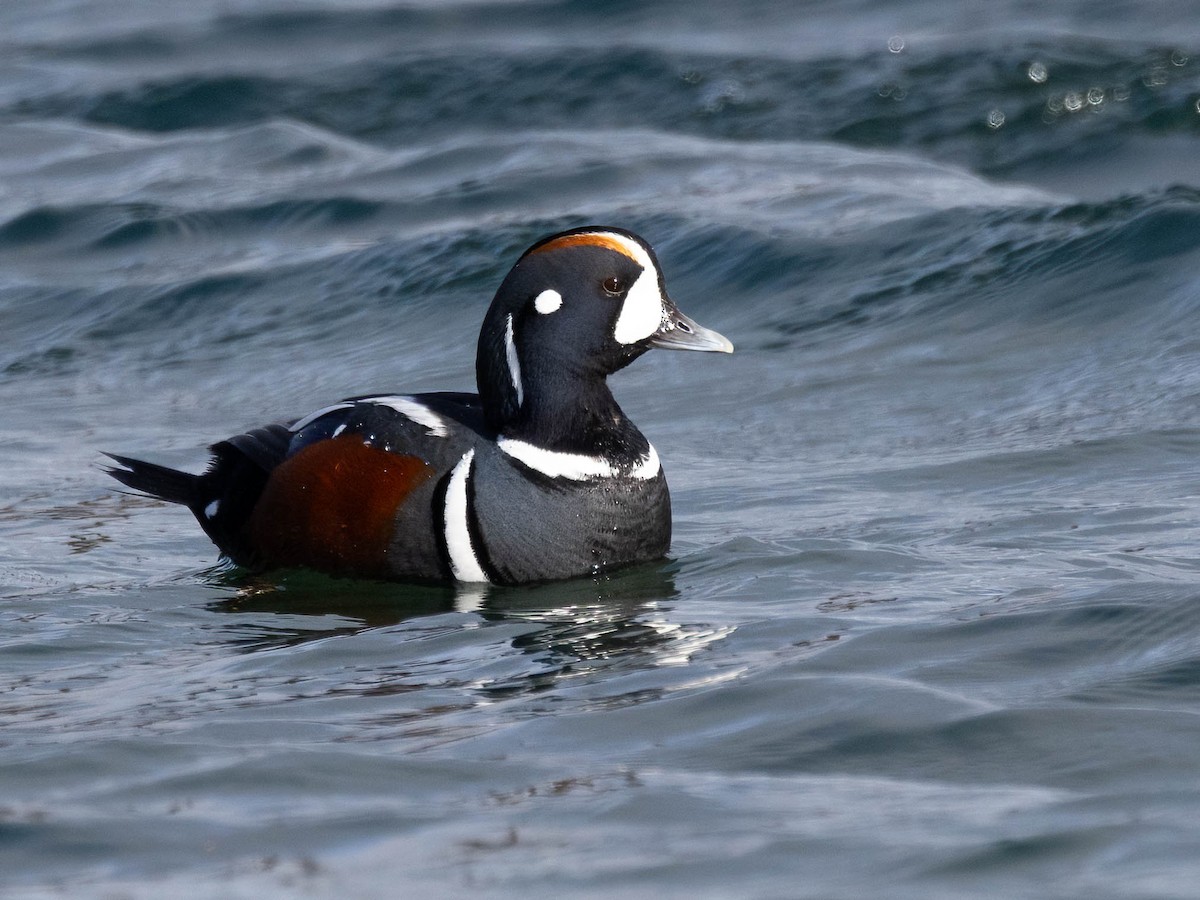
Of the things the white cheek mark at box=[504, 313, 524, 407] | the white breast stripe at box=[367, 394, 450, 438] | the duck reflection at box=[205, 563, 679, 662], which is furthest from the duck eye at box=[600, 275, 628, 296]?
the duck reflection at box=[205, 563, 679, 662]

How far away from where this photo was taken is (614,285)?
634 centimetres

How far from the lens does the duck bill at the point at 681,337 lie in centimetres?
645

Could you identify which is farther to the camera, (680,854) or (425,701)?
(425,701)

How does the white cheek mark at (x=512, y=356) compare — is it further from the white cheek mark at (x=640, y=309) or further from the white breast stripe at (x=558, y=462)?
the white cheek mark at (x=640, y=309)

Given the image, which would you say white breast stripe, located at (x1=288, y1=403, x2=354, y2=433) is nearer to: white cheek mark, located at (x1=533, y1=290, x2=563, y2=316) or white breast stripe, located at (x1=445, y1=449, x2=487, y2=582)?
white breast stripe, located at (x1=445, y1=449, x2=487, y2=582)

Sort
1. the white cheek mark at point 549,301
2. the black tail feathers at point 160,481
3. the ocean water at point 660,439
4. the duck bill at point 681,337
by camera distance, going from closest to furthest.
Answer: the ocean water at point 660,439
the white cheek mark at point 549,301
the duck bill at point 681,337
the black tail feathers at point 160,481

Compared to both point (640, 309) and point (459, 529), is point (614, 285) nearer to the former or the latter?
point (640, 309)

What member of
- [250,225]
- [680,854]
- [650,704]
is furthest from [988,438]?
[250,225]

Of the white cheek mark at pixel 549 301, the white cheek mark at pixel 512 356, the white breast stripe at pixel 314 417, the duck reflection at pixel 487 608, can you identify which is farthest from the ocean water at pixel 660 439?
the white cheek mark at pixel 549 301

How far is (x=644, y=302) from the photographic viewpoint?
637 cm

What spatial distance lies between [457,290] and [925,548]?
5316 mm

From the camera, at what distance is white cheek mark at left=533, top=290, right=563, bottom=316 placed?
630cm

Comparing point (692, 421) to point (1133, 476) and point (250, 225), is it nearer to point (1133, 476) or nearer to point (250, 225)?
point (1133, 476)

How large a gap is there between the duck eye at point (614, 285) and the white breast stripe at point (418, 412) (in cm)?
69
